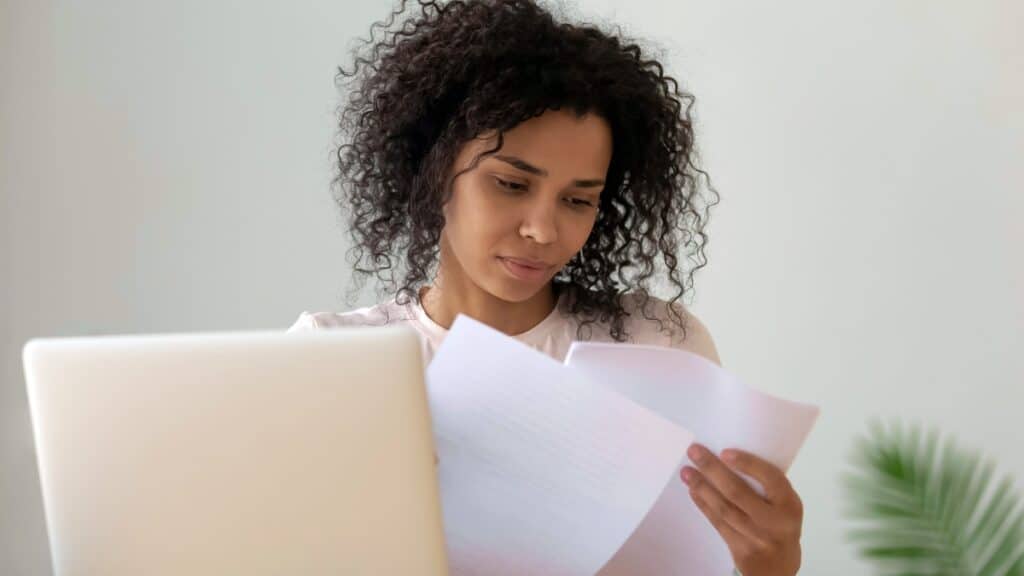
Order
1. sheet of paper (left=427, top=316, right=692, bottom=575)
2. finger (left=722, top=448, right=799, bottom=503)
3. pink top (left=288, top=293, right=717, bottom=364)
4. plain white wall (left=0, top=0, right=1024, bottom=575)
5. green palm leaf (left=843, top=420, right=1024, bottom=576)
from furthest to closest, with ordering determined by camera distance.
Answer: plain white wall (left=0, top=0, right=1024, bottom=575)
pink top (left=288, top=293, right=717, bottom=364)
finger (left=722, top=448, right=799, bottom=503)
sheet of paper (left=427, top=316, right=692, bottom=575)
green palm leaf (left=843, top=420, right=1024, bottom=576)

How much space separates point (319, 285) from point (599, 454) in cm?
165

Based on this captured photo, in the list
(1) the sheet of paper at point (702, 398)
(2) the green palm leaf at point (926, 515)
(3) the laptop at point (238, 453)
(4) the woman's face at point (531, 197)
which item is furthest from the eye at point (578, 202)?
(2) the green palm leaf at point (926, 515)

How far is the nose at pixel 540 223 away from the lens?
1479mm

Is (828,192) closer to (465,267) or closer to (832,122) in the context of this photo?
(832,122)

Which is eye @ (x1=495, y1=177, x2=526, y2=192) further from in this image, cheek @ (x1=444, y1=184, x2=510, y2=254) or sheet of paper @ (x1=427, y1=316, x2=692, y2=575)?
sheet of paper @ (x1=427, y1=316, x2=692, y2=575)

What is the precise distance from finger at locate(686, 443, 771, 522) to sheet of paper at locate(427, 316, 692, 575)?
1.9 inches

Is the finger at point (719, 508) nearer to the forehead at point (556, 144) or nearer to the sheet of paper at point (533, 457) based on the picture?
the sheet of paper at point (533, 457)

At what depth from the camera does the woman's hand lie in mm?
1146

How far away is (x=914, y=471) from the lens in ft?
2.18

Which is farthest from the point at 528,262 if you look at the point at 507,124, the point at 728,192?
the point at 728,192

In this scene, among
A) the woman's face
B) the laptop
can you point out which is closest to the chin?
the woman's face

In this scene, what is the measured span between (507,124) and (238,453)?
680 millimetres

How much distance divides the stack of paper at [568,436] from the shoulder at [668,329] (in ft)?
1.57

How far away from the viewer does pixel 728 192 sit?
2529 millimetres
